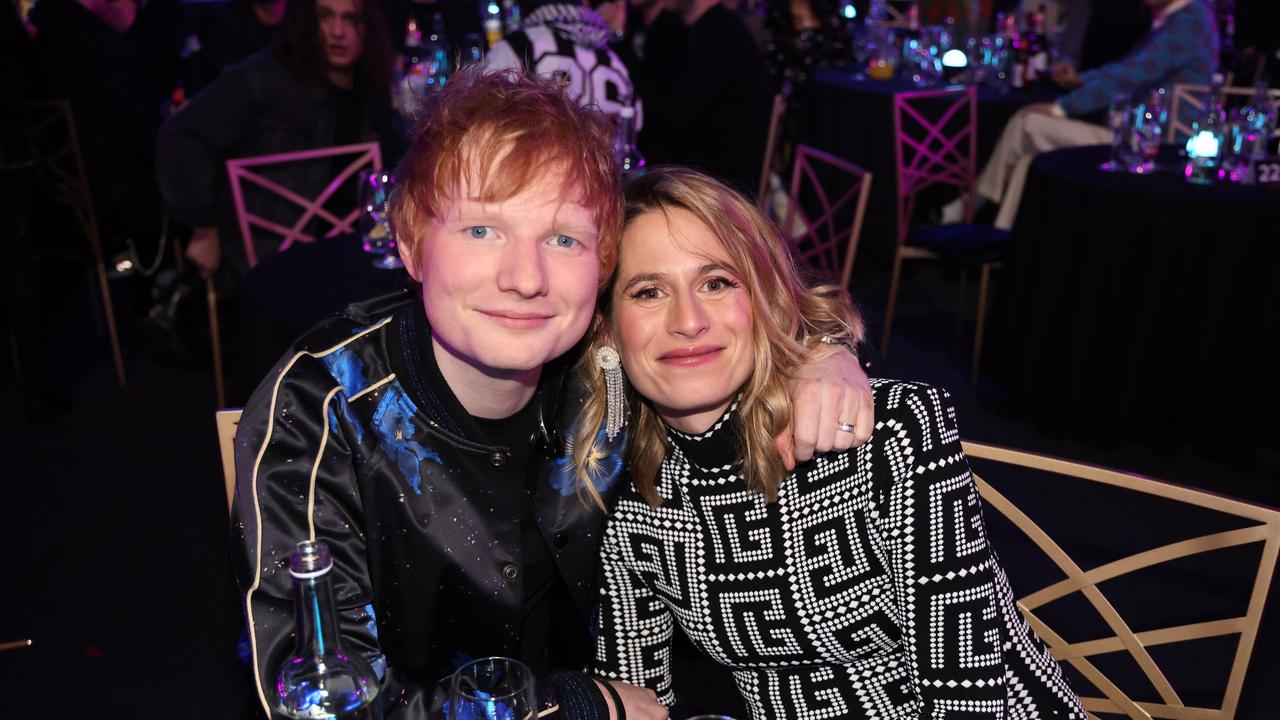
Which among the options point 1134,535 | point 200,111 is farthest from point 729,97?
point 1134,535

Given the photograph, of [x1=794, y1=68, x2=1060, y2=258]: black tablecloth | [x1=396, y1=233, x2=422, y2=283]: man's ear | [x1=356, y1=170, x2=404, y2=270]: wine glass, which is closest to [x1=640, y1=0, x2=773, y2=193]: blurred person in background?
[x1=794, y1=68, x2=1060, y2=258]: black tablecloth

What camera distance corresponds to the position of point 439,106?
1334mm

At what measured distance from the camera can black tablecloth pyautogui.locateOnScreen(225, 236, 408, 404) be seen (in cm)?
264

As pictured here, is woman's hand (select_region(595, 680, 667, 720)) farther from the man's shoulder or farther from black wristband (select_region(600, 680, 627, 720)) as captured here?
the man's shoulder

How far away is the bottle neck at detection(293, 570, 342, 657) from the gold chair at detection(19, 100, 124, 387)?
11.8ft

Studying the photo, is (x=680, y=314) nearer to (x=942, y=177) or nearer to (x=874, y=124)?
(x=942, y=177)

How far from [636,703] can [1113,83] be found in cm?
466

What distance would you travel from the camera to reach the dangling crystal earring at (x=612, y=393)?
155cm

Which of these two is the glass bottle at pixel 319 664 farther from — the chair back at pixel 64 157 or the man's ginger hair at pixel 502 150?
the chair back at pixel 64 157

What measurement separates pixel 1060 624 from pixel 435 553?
202 cm

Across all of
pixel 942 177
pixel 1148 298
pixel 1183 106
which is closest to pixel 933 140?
pixel 942 177

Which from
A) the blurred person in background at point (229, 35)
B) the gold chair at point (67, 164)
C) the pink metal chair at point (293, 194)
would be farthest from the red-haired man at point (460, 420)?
the blurred person in background at point (229, 35)

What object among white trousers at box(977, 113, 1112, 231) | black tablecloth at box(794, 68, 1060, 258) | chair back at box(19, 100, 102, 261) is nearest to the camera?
chair back at box(19, 100, 102, 261)

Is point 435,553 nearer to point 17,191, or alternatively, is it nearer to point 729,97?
point 17,191
